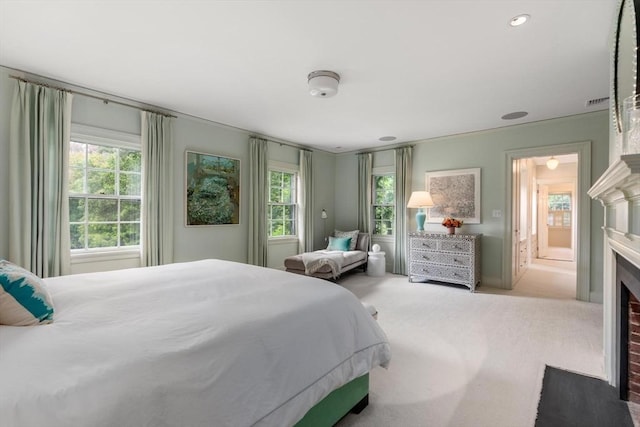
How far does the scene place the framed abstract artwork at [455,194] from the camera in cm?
502

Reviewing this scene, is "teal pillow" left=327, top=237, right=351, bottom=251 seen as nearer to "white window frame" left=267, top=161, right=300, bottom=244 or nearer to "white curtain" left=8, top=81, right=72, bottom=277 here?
"white window frame" left=267, top=161, right=300, bottom=244

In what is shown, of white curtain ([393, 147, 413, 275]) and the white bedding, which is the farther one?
white curtain ([393, 147, 413, 275])

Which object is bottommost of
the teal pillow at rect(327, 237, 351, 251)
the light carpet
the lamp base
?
the light carpet

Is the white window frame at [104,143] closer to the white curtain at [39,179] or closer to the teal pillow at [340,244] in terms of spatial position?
the white curtain at [39,179]

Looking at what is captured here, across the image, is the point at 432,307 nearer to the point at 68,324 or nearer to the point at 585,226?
the point at 585,226

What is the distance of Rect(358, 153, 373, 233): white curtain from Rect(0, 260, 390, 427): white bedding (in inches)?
170

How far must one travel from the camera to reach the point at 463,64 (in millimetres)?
2705

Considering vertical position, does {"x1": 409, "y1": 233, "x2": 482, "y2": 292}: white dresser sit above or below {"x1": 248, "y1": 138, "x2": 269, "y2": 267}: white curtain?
below

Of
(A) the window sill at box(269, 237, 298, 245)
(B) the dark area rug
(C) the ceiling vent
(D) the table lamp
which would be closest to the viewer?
(B) the dark area rug

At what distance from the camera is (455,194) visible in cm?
520

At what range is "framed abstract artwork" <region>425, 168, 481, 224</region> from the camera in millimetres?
5016

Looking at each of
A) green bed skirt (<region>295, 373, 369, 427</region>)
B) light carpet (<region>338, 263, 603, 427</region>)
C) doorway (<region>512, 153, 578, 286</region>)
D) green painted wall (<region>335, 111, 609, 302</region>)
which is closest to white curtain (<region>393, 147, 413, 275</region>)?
green painted wall (<region>335, 111, 609, 302</region>)

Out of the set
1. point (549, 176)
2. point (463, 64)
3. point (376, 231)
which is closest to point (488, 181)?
point (376, 231)

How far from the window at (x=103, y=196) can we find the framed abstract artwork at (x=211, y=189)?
2.10ft
